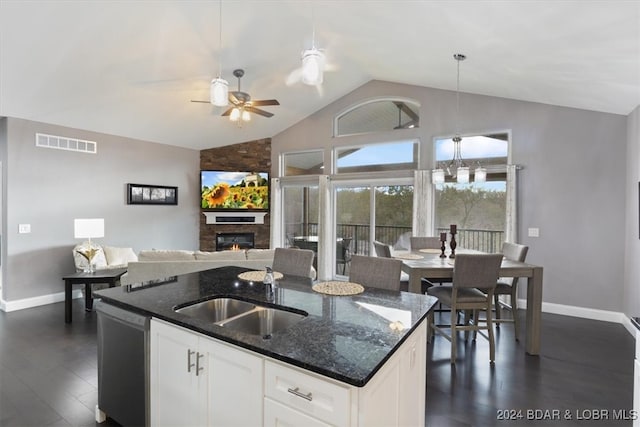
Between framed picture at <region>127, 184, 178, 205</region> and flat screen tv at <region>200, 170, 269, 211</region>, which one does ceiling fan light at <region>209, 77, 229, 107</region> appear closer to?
framed picture at <region>127, 184, 178, 205</region>

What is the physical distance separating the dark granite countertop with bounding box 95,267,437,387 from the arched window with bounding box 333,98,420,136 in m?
4.35

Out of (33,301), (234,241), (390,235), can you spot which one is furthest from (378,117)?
(33,301)

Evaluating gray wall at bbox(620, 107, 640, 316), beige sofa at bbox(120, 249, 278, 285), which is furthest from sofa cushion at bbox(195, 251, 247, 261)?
gray wall at bbox(620, 107, 640, 316)

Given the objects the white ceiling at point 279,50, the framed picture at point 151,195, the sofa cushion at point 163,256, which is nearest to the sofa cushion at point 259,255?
the sofa cushion at point 163,256

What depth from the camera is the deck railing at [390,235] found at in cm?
522

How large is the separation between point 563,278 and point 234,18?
215 inches

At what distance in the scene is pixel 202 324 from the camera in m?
1.64

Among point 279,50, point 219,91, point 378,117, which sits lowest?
point 219,91

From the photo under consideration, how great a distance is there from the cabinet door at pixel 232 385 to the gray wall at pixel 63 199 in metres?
4.79

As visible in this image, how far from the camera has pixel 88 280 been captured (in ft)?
14.1

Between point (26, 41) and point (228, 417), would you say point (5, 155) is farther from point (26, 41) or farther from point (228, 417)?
point (228, 417)

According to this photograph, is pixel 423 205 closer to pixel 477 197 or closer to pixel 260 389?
pixel 477 197

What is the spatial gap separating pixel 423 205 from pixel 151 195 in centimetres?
507

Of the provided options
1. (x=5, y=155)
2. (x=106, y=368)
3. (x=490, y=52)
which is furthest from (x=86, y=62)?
(x=490, y=52)
